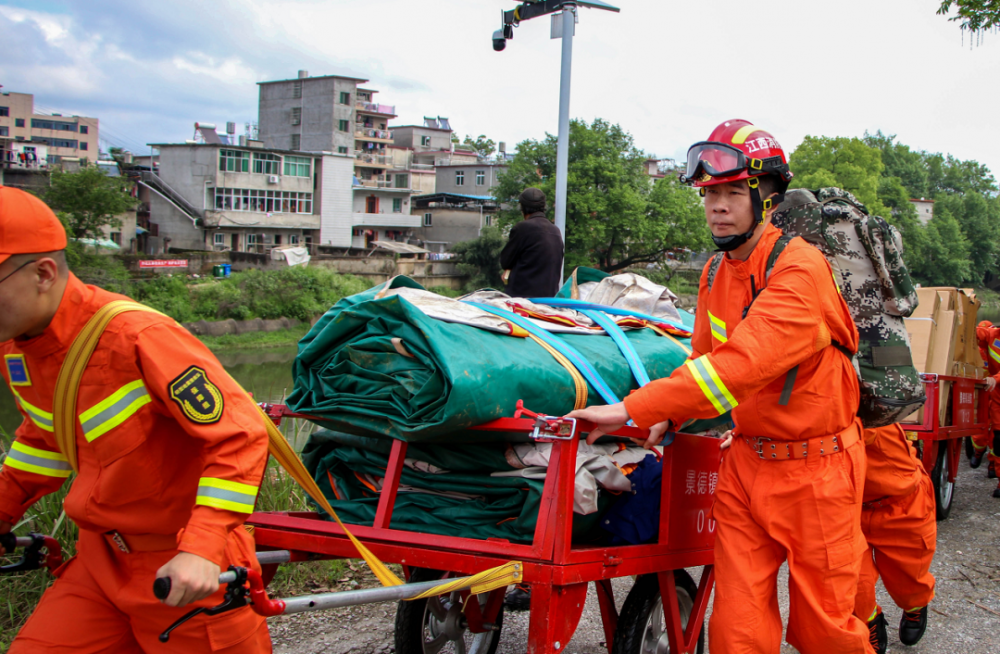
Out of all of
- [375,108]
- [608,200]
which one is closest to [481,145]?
[375,108]

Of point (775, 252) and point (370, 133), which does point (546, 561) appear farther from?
point (370, 133)

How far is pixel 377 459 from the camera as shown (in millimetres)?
3488

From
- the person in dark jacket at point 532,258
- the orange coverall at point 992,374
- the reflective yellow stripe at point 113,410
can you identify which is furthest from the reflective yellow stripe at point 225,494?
the orange coverall at point 992,374

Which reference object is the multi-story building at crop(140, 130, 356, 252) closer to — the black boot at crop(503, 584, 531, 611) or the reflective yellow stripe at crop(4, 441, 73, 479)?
the black boot at crop(503, 584, 531, 611)

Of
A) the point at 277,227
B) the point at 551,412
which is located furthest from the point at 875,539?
the point at 277,227

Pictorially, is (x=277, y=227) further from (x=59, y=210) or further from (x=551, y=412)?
(x=551, y=412)

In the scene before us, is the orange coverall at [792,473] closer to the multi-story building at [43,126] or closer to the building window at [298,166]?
the building window at [298,166]

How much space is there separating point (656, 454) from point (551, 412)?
592 millimetres

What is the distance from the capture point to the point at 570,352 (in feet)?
11.3

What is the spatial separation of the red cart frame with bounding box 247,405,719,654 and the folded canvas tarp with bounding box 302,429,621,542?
0.48ft

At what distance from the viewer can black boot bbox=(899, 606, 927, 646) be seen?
13.6 feet

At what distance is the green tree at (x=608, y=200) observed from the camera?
154 feet

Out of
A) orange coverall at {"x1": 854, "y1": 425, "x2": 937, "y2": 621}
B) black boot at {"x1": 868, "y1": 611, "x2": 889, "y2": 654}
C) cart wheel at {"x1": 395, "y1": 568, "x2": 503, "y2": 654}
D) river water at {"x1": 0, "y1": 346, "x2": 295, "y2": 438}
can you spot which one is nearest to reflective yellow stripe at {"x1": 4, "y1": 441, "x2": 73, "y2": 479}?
cart wheel at {"x1": 395, "y1": 568, "x2": 503, "y2": 654}

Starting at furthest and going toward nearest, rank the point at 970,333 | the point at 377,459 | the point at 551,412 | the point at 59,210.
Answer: the point at 59,210, the point at 970,333, the point at 377,459, the point at 551,412
